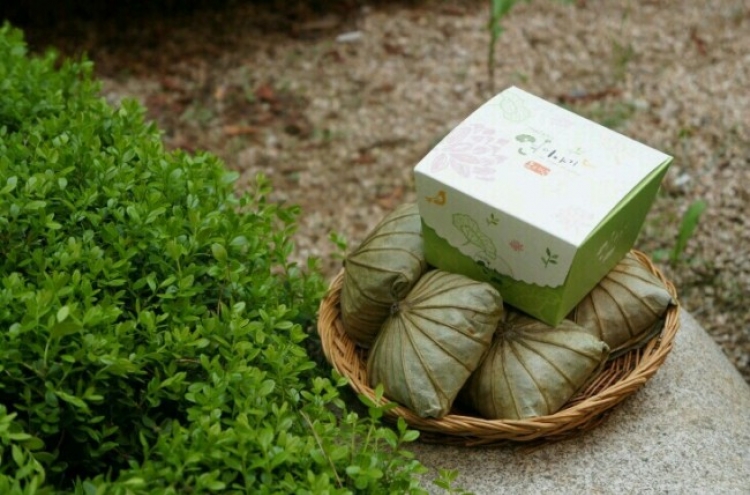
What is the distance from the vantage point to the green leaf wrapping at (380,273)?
2441mm

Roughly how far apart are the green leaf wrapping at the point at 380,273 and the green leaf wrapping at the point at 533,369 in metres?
0.28

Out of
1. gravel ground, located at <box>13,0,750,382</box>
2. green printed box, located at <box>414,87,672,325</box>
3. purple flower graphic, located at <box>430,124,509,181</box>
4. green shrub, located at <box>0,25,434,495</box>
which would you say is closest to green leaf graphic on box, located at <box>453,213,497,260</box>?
green printed box, located at <box>414,87,672,325</box>

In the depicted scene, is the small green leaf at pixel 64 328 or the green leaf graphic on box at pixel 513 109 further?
the green leaf graphic on box at pixel 513 109

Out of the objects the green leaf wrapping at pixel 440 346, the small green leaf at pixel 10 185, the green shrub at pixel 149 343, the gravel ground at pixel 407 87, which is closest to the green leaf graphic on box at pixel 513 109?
the green leaf wrapping at pixel 440 346

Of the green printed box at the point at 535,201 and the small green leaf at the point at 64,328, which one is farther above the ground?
the small green leaf at the point at 64,328

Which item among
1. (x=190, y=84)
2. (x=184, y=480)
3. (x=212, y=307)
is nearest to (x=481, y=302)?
(x=212, y=307)

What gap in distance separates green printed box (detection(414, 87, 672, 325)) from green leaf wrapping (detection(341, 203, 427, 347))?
64 millimetres

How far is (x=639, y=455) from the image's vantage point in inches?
91.0

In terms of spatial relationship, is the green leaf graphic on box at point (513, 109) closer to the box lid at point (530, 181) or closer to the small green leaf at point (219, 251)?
the box lid at point (530, 181)

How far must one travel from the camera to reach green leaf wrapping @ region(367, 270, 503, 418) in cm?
227

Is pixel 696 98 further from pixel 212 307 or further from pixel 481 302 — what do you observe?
pixel 212 307

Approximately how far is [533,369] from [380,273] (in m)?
0.46

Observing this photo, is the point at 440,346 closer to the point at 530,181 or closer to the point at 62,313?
the point at 530,181

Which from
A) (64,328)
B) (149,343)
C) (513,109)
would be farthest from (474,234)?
(64,328)
